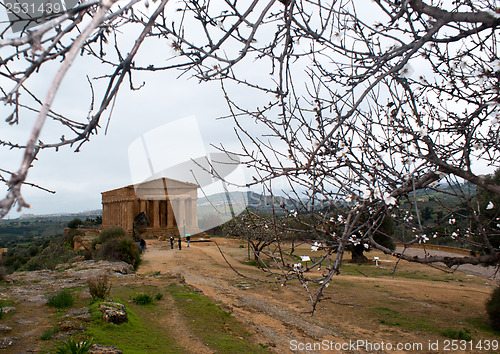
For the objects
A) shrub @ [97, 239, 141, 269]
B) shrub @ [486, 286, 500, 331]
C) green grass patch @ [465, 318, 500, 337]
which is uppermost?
shrub @ [97, 239, 141, 269]

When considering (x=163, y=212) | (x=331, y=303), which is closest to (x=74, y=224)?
(x=163, y=212)

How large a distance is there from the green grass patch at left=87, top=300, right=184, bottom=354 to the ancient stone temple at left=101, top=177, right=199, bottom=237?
A: 26014 millimetres

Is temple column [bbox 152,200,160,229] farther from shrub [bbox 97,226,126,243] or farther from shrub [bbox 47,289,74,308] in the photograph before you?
shrub [bbox 47,289,74,308]

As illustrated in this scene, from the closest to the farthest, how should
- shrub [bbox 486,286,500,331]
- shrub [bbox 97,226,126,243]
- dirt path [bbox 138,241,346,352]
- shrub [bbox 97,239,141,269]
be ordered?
→ dirt path [bbox 138,241,346,352] < shrub [bbox 486,286,500,331] < shrub [bbox 97,239,141,269] < shrub [bbox 97,226,126,243]

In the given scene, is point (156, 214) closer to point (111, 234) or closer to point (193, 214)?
point (193, 214)

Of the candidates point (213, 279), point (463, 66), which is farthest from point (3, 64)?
point (213, 279)

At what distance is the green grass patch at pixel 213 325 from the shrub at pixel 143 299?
773mm

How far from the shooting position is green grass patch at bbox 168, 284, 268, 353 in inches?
269

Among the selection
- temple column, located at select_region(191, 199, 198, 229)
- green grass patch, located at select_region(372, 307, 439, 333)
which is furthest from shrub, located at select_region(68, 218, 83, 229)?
green grass patch, located at select_region(372, 307, 439, 333)

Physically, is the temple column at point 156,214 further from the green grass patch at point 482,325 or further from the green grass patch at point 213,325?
the green grass patch at point 482,325

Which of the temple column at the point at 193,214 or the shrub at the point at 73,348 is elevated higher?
the temple column at the point at 193,214

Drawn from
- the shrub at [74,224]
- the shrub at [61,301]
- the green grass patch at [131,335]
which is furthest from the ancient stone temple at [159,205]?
the green grass patch at [131,335]

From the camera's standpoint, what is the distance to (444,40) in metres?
2.97

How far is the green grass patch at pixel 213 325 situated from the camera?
6.82 metres
